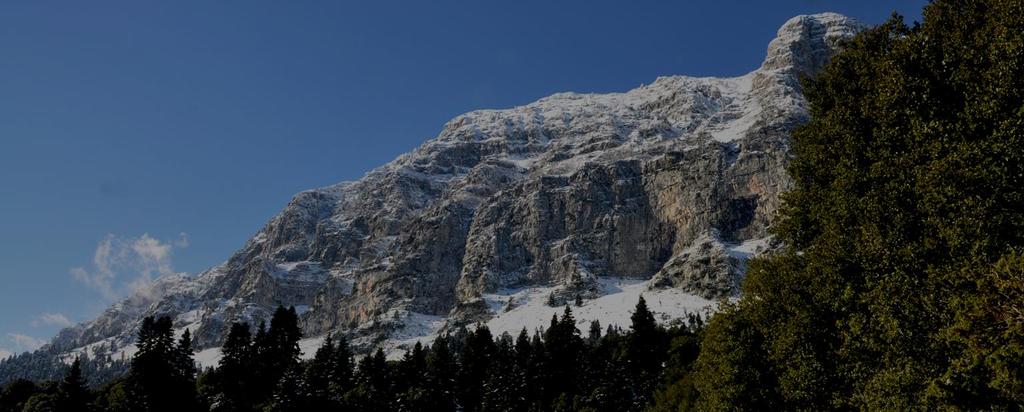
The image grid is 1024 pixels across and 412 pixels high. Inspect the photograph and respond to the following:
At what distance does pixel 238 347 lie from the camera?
85688mm

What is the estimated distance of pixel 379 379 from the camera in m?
89.4

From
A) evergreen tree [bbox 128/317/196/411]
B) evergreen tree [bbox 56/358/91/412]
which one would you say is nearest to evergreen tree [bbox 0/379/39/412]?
evergreen tree [bbox 56/358/91/412]

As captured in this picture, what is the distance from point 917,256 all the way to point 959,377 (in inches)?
152

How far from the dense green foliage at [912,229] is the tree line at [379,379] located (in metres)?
38.3

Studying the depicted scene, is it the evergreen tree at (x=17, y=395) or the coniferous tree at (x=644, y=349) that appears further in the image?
→ the evergreen tree at (x=17, y=395)

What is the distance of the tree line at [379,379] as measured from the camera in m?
72.2

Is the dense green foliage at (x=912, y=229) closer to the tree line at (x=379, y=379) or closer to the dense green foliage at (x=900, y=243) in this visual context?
the dense green foliage at (x=900, y=243)

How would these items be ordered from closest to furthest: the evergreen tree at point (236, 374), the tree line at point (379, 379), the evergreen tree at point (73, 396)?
the evergreen tree at point (73, 396)
the tree line at point (379, 379)
the evergreen tree at point (236, 374)

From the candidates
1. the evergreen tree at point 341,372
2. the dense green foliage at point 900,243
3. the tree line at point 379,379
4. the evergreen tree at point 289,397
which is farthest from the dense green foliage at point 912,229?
the evergreen tree at point 341,372

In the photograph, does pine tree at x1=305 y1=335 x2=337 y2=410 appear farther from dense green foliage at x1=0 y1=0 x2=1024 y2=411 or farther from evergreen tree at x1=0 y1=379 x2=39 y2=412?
dense green foliage at x1=0 y1=0 x2=1024 y2=411

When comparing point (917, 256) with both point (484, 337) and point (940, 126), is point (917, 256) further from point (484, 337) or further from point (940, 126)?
point (484, 337)

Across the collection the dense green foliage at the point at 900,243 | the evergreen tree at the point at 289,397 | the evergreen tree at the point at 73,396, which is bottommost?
the evergreen tree at the point at 289,397

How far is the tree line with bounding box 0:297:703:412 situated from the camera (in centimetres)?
7225

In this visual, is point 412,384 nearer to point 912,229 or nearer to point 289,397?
point 289,397
